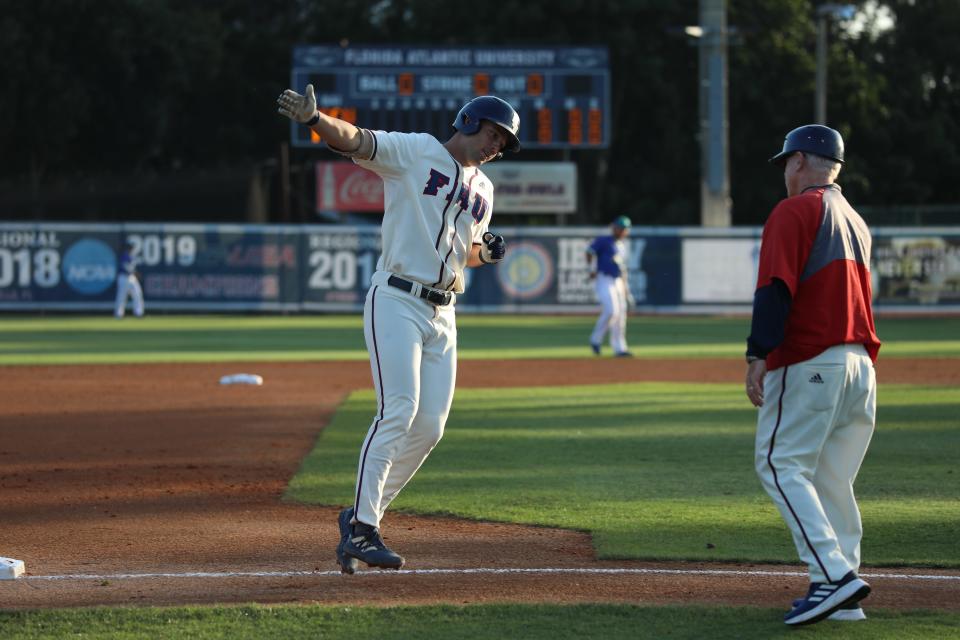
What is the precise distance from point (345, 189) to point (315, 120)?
3176 cm

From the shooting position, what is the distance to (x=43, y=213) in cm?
3903

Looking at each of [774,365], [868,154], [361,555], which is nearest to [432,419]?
[361,555]

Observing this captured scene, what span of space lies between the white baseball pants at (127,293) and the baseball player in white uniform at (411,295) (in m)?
25.0

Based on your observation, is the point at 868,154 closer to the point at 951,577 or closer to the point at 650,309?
the point at 650,309

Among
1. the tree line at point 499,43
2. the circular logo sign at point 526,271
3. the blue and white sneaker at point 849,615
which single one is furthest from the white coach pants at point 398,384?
the tree line at point 499,43

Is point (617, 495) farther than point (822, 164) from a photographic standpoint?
Yes

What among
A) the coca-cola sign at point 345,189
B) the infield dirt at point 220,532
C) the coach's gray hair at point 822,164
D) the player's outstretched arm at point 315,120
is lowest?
Answer: the infield dirt at point 220,532

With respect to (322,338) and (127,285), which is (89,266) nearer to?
(127,285)

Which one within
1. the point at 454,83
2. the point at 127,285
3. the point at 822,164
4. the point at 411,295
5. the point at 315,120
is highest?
the point at 454,83

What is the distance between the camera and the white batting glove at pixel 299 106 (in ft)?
18.8

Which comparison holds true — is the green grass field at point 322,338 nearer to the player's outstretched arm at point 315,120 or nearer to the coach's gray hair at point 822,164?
the player's outstretched arm at point 315,120

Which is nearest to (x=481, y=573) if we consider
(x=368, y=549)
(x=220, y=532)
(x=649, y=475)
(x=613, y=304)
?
(x=368, y=549)

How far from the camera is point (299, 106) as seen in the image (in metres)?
5.74

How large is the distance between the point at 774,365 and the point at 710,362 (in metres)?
14.8
